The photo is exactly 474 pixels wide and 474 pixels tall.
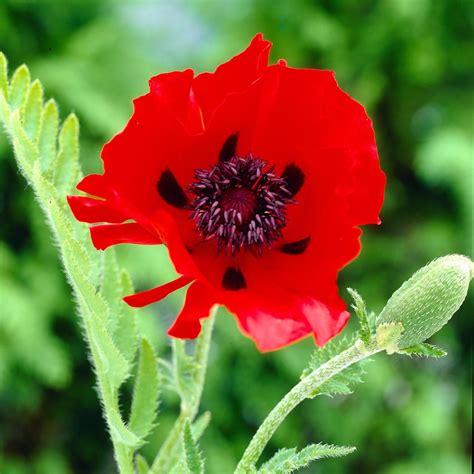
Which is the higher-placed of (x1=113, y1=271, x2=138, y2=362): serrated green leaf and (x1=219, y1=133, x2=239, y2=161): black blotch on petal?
(x1=219, y1=133, x2=239, y2=161): black blotch on petal

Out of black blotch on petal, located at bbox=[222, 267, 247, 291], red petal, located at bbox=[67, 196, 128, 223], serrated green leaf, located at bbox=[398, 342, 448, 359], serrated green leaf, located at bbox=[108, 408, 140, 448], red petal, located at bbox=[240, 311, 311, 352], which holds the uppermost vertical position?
red petal, located at bbox=[67, 196, 128, 223]

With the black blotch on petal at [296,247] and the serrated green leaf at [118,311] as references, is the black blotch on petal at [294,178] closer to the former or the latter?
the black blotch on petal at [296,247]

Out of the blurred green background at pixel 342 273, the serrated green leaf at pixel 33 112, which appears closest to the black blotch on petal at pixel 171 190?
the serrated green leaf at pixel 33 112

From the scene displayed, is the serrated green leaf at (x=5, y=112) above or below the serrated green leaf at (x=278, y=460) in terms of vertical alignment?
above

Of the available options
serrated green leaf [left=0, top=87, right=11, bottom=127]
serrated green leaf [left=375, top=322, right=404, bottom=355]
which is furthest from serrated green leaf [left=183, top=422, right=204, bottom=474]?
serrated green leaf [left=0, top=87, right=11, bottom=127]

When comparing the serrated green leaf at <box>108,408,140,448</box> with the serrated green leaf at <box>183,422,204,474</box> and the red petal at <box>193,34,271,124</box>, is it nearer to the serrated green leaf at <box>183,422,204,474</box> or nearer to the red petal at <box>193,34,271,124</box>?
the serrated green leaf at <box>183,422,204,474</box>

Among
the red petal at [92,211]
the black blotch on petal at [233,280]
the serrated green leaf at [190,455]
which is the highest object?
the red petal at [92,211]

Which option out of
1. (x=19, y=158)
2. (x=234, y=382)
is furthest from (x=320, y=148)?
(x=234, y=382)

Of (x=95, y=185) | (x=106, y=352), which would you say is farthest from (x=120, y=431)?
(x=95, y=185)
